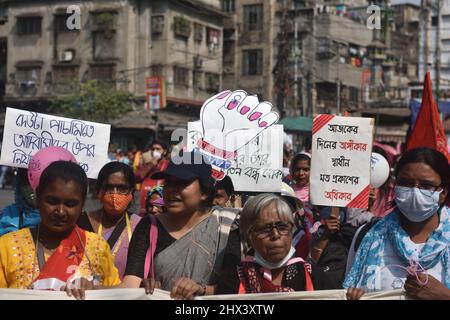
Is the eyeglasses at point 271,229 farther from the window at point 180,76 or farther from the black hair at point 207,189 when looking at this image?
the window at point 180,76

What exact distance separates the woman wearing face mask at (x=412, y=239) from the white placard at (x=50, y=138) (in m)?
2.65

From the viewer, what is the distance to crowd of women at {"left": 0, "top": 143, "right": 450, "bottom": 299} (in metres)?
3.43

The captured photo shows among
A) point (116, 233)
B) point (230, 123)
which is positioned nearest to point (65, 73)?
point (230, 123)

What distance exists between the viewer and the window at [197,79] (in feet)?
143

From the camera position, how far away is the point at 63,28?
42.0m

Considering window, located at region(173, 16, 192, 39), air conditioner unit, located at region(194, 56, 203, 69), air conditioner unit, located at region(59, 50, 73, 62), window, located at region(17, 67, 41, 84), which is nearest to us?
window, located at region(173, 16, 192, 39)

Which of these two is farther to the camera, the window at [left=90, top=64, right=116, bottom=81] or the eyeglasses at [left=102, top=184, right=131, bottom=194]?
the window at [left=90, top=64, right=116, bottom=81]

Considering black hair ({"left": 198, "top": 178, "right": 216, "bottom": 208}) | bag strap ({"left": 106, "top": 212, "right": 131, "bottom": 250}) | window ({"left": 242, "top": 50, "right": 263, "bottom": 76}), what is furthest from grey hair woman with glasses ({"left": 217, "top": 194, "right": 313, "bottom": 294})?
window ({"left": 242, "top": 50, "right": 263, "bottom": 76})

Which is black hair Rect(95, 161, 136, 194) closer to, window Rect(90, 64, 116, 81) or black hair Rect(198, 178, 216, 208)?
black hair Rect(198, 178, 216, 208)

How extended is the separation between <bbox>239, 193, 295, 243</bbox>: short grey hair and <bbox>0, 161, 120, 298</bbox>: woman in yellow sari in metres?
0.72

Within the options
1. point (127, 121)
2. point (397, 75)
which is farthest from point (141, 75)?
point (397, 75)

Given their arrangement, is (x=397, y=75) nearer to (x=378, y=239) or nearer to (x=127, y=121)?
(x=127, y=121)

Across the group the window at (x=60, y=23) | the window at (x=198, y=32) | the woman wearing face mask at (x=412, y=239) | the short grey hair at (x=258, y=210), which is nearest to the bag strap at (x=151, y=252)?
the short grey hair at (x=258, y=210)

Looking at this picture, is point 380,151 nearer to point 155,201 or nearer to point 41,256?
point 155,201
